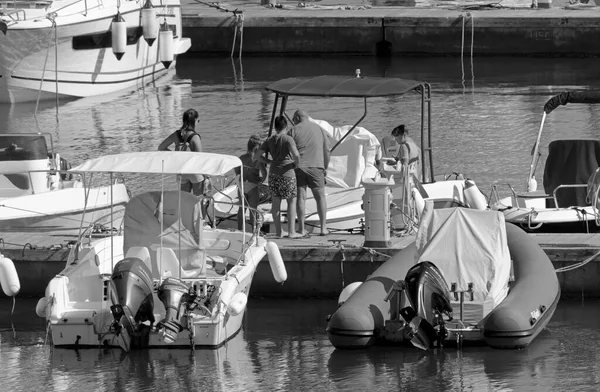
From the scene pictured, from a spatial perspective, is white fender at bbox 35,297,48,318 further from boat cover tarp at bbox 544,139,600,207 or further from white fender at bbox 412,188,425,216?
boat cover tarp at bbox 544,139,600,207

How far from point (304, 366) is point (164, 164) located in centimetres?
260

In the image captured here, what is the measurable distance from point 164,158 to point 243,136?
13.3m

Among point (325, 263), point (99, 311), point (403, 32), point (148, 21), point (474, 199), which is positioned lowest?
point (99, 311)

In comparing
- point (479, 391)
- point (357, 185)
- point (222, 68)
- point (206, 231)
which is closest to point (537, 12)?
point (222, 68)

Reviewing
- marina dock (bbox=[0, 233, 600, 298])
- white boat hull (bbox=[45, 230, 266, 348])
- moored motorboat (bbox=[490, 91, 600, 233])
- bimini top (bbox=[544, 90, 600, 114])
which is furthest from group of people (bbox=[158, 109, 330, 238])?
bimini top (bbox=[544, 90, 600, 114])

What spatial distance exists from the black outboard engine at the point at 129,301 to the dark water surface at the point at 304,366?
0.28 meters

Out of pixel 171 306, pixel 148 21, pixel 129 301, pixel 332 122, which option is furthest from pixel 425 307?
pixel 148 21

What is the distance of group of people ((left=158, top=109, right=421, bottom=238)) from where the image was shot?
16.3 metres

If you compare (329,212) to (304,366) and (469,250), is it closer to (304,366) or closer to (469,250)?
(469,250)

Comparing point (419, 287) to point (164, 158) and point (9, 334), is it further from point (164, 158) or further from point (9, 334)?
point (9, 334)

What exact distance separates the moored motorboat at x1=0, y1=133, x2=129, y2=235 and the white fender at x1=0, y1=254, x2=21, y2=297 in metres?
3.04

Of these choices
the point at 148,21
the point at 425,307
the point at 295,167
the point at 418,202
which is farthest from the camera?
the point at 148,21

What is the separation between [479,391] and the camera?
42.4 feet

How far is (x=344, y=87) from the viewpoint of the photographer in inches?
722
